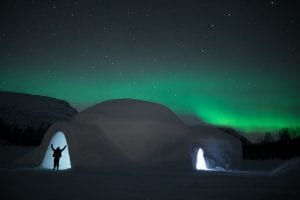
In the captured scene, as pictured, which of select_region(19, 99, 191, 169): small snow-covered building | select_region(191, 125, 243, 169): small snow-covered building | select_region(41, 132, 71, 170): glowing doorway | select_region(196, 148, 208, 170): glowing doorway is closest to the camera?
select_region(19, 99, 191, 169): small snow-covered building

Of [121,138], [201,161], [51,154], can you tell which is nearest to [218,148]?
[201,161]

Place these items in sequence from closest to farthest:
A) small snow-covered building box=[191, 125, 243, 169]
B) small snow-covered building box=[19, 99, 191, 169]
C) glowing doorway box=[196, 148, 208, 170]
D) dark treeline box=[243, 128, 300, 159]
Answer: small snow-covered building box=[19, 99, 191, 169] < small snow-covered building box=[191, 125, 243, 169] < glowing doorway box=[196, 148, 208, 170] < dark treeline box=[243, 128, 300, 159]

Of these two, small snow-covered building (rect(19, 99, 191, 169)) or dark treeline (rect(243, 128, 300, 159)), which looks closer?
small snow-covered building (rect(19, 99, 191, 169))

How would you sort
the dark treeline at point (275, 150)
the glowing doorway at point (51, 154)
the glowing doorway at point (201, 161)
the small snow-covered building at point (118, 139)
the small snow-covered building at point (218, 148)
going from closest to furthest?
the small snow-covered building at point (118, 139) → the glowing doorway at point (51, 154) → the small snow-covered building at point (218, 148) → the glowing doorway at point (201, 161) → the dark treeline at point (275, 150)

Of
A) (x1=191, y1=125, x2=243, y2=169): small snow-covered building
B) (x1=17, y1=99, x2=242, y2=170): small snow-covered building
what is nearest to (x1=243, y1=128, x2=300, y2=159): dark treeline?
(x1=191, y1=125, x2=243, y2=169): small snow-covered building

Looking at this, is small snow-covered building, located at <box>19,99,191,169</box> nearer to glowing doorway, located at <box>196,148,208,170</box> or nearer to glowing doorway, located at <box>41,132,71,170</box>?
glowing doorway, located at <box>41,132,71,170</box>

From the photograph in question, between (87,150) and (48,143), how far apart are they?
2676 millimetres

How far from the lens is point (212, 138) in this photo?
2867 cm

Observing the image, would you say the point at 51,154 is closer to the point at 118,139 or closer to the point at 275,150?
the point at 118,139

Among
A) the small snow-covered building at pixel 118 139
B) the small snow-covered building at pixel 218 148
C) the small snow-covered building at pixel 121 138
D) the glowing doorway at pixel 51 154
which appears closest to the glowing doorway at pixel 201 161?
the small snow-covered building at pixel 218 148

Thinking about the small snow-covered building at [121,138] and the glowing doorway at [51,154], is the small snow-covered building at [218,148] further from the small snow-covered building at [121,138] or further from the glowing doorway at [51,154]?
the glowing doorway at [51,154]

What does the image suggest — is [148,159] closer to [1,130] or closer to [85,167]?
[85,167]

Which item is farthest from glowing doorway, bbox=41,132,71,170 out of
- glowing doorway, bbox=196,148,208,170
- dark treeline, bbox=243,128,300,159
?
dark treeline, bbox=243,128,300,159

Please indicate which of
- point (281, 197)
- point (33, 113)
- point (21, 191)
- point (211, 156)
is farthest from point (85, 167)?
point (33, 113)
